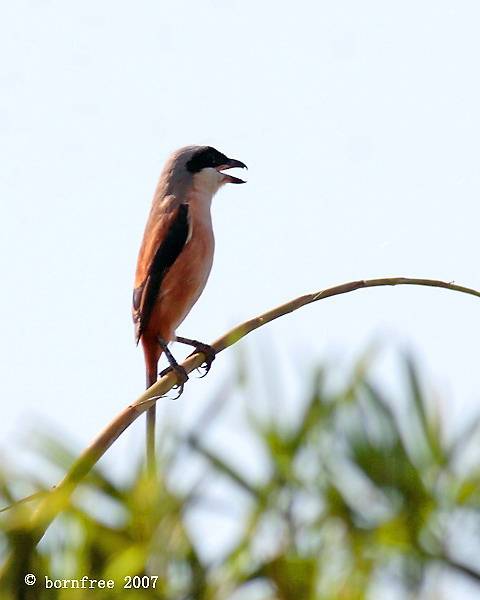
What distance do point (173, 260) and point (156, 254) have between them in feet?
0.43

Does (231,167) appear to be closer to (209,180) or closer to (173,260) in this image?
(209,180)

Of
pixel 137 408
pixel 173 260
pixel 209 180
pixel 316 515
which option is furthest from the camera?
pixel 209 180

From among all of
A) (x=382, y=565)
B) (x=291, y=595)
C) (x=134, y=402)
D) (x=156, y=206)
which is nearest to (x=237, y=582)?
(x=291, y=595)

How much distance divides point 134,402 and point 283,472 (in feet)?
3.43

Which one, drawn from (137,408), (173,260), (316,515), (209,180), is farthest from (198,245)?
(316,515)

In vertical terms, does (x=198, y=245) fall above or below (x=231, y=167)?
below

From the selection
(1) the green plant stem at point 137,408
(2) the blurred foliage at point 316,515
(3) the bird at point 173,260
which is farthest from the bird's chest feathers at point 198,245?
(2) the blurred foliage at point 316,515

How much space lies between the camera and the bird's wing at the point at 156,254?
593 cm

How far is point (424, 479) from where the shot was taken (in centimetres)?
193

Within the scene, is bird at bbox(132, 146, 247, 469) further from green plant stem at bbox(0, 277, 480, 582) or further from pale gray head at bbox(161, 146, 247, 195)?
green plant stem at bbox(0, 277, 480, 582)

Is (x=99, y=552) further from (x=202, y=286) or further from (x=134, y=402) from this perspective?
(x=202, y=286)

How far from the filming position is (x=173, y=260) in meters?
5.97

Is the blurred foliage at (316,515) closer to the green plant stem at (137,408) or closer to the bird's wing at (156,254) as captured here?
the green plant stem at (137,408)

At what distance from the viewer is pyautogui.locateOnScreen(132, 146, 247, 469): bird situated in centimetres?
586
